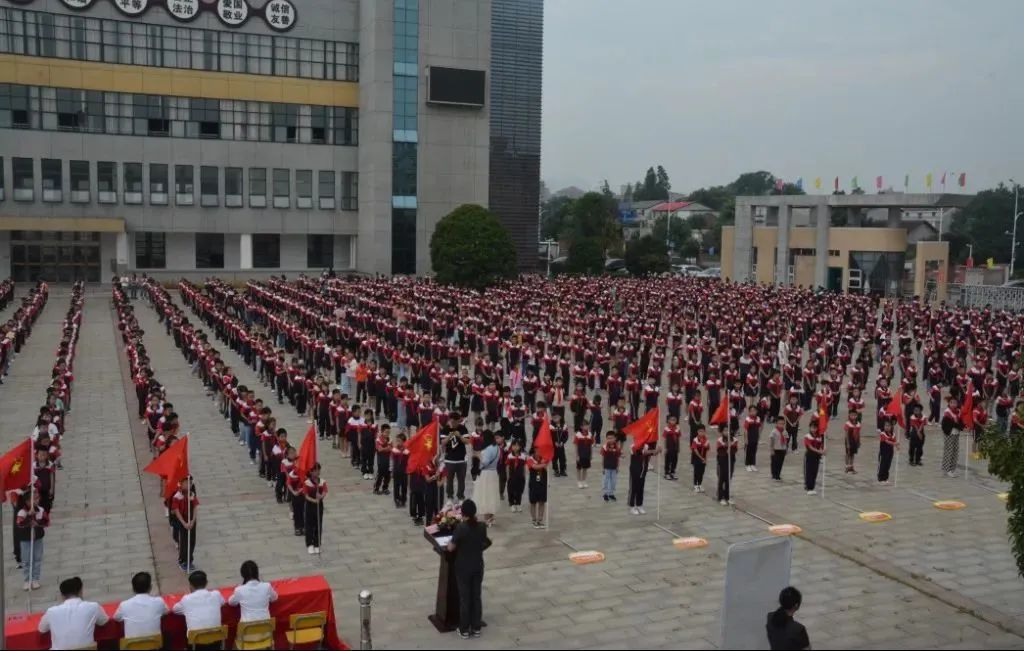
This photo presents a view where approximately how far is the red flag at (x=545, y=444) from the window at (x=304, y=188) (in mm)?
42636

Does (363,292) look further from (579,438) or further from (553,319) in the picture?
(579,438)

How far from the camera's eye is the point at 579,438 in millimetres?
14203

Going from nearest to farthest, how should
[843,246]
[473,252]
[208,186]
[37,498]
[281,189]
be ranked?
[37,498] < [473,252] < [843,246] < [208,186] < [281,189]

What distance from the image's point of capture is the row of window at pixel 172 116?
4659cm

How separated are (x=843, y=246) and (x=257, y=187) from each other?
31.2 meters

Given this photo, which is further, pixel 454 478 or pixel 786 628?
pixel 454 478

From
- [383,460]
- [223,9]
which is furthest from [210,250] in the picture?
[383,460]

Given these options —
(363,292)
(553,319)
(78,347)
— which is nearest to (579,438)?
(553,319)

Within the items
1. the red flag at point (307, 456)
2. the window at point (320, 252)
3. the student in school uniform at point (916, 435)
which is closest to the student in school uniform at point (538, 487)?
the red flag at point (307, 456)

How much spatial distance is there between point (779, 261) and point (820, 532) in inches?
1616

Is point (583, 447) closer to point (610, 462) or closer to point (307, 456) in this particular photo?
point (610, 462)

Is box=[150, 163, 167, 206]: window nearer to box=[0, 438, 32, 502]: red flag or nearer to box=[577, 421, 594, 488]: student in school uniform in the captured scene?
box=[577, 421, 594, 488]: student in school uniform

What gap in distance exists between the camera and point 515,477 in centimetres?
1302

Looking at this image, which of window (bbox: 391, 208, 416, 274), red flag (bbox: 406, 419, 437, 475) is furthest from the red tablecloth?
window (bbox: 391, 208, 416, 274)
